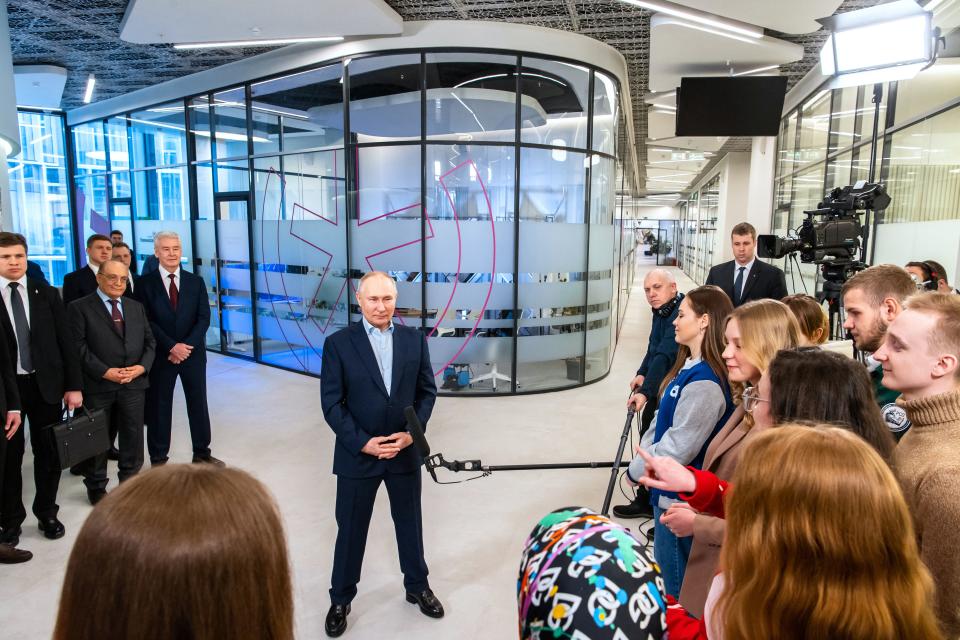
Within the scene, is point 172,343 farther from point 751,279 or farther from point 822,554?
point 751,279

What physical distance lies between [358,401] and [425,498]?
1592 millimetres

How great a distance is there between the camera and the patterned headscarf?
0.73 meters

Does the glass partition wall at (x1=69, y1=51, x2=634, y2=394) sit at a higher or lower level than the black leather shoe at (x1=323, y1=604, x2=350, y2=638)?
higher

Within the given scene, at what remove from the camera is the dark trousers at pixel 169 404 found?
4129 mm

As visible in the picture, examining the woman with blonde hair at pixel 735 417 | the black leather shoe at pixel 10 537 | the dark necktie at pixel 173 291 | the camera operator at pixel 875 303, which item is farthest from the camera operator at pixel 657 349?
the black leather shoe at pixel 10 537

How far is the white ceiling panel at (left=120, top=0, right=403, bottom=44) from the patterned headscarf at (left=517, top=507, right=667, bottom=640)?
5.21m

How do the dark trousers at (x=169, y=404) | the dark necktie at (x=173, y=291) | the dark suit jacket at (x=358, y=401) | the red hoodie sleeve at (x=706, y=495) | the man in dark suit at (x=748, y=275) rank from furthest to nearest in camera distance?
the man in dark suit at (x=748, y=275) → the dark necktie at (x=173, y=291) → the dark trousers at (x=169, y=404) → the dark suit jacket at (x=358, y=401) → the red hoodie sleeve at (x=706, y=495)

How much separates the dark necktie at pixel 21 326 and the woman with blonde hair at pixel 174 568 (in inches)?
123

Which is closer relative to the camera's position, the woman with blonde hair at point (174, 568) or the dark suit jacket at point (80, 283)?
the woman with blonde hair at point (174, 568)

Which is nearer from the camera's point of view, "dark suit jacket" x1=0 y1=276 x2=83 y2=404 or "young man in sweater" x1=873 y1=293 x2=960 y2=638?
"young man in sweater" x1=873 y1=293 x2=960 y2=638

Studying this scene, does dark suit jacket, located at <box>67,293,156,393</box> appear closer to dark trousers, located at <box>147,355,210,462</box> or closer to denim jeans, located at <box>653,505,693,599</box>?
dark trousers, located at <box>147,355,210,462</box>

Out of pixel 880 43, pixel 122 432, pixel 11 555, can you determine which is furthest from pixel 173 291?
pixel 880 43

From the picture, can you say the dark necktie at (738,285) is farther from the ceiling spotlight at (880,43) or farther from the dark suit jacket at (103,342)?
the dark suit jacket at (103,342)

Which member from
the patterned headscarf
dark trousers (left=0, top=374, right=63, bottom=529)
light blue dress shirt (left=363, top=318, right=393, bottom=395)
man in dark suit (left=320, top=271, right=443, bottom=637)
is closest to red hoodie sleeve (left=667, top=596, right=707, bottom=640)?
the patterned headscarf
